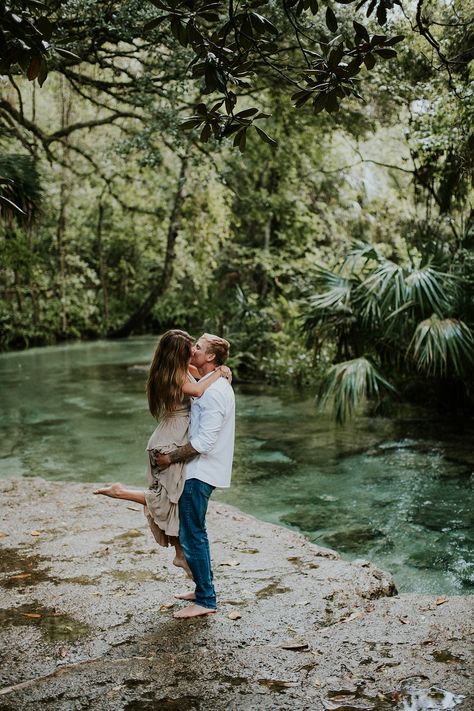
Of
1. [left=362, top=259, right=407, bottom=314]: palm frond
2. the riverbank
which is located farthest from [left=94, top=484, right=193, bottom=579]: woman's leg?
[left=362, top=259, right=407, bottom=314]: palm frond

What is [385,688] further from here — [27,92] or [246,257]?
[27,92]

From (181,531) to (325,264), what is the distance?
13.3 metres

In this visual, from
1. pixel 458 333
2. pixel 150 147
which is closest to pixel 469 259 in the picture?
pixel 458 333

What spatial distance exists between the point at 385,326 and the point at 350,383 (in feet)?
3.86

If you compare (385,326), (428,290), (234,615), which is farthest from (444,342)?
(234,615)

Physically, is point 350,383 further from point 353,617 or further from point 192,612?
point 192,612

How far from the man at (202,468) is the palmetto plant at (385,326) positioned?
5431mm

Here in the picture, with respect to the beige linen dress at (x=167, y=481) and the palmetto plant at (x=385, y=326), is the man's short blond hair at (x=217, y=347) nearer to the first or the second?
the beige linen dress at (x=167, y=481)

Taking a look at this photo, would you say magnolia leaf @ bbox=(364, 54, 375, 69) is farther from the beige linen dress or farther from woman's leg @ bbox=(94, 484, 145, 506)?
woman's leg @ bbox=(94, 484, 145, 506)

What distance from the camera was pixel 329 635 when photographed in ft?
12.2

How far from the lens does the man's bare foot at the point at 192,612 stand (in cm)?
397

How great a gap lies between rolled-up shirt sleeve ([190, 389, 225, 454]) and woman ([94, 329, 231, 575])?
3.0 inches

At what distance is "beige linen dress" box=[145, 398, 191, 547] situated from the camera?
3.95 m

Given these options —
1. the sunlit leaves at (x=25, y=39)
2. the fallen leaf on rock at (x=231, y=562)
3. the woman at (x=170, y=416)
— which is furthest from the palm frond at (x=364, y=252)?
the sunlit leaves at (x=25, y=39)
